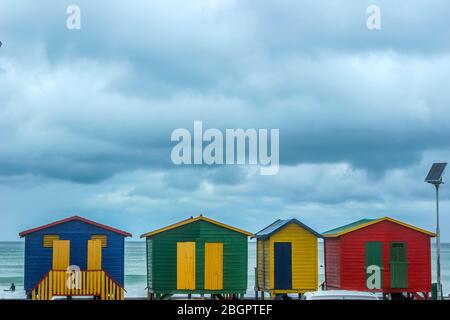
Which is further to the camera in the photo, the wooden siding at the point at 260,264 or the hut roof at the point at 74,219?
the wooden siding at the point at 260,264

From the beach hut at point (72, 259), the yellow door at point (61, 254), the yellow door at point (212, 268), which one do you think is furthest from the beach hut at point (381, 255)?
the yellow door at point (61, 254)

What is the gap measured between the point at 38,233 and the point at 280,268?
28.0ft

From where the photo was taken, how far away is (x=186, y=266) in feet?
91.7

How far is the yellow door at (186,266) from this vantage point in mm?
27859

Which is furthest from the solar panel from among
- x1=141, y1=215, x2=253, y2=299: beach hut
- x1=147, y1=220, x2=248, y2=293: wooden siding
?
x1=147, y1=220, x2=248, y2=293: wooden siding

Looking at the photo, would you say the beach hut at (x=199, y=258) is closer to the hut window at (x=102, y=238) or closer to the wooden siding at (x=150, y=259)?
the wooden siding at (x=150, y=259)

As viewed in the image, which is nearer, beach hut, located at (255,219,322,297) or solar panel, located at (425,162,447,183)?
beach hut, located at (255,219,322,297)

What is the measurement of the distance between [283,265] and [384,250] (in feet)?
12.1

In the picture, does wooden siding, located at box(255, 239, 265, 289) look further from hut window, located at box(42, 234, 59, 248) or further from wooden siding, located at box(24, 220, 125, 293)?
hut window, located at box(42, 234, 59, 248)

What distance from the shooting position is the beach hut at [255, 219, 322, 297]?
2833 cm

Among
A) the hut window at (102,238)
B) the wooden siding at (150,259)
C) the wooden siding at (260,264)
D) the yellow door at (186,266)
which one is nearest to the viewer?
the yellow door at (186,266)

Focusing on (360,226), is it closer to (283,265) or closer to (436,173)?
(283,265)

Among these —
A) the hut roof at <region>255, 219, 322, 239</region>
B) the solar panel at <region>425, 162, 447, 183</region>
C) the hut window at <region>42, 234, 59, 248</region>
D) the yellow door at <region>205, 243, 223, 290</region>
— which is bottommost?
the yellow door at <region>205, 243, 223, 290</region>
